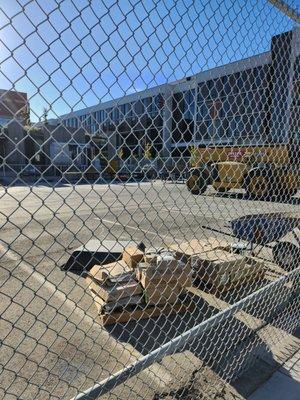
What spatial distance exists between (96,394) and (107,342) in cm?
150

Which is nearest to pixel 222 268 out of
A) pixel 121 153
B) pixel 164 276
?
pixel 164 276

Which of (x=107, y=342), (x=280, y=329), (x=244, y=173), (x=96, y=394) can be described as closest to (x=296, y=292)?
(x=280, y=329)

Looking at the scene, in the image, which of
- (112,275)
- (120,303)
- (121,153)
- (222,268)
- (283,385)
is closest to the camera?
(121,153)

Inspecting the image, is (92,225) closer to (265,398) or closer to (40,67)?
(265,398)

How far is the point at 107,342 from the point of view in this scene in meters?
3.09

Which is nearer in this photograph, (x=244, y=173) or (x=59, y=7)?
(x=59, y=7)

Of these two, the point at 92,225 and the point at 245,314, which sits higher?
the point at 245,314

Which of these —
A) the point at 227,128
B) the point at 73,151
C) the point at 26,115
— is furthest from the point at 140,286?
the point at 26,115

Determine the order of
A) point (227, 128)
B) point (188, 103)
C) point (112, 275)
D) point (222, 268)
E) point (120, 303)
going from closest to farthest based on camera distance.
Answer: point (188, 103) < point (120, 303) < point (112, 275) < point (227, 128) < point (222, 268)

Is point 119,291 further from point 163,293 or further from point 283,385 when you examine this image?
point 283,385

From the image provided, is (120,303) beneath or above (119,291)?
beneath

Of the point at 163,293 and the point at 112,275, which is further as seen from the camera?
the point at 112,275

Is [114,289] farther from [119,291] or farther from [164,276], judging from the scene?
[164,276]

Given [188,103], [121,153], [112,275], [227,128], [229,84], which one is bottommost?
[112,275]
